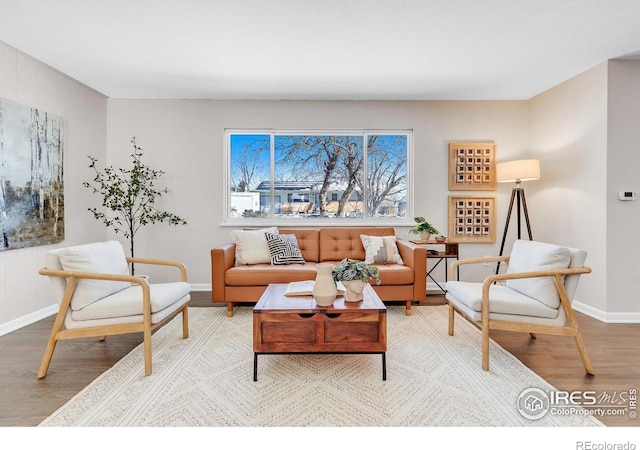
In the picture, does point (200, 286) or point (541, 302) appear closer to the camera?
point (541, 302)

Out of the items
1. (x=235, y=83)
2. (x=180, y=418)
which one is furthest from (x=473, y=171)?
(x=180, y=418)

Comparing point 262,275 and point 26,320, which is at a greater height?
point 262,275

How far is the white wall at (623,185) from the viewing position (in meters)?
3.38

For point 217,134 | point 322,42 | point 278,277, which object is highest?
point 322,42

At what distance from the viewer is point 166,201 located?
460 cm

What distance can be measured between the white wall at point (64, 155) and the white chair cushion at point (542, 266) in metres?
4.36

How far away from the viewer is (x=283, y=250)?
3879 mm

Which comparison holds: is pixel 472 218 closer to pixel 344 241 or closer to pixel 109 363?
pixel 344 241

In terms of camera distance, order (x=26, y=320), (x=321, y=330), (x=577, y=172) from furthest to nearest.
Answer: (x=577, y=172)
(x=26, y=320)
(x=321, y=330)

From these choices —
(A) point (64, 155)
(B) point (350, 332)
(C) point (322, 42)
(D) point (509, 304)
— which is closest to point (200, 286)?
(A) point (64, 155)

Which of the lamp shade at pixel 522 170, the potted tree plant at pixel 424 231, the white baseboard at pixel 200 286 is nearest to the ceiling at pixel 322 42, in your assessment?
the lamp shade at pixel 522 170

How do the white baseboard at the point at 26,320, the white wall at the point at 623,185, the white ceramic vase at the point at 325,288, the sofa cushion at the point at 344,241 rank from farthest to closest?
the sofa cushion at the point at 344,241 < the white wall at the point at 623,185 < the white baseboard at the point at 26,320 < the white ceramic vase at the point at 325,288

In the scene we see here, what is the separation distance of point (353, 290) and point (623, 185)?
3.06m

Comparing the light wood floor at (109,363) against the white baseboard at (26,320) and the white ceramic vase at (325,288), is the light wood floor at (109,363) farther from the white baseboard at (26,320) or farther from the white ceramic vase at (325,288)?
the white ceramic vase at (325,288)
